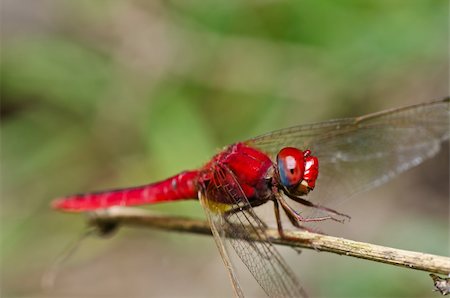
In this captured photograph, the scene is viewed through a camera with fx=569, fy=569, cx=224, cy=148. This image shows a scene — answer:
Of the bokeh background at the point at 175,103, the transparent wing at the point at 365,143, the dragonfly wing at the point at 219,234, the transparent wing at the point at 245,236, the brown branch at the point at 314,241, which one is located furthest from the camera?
the bokeh background at the point at 175,103

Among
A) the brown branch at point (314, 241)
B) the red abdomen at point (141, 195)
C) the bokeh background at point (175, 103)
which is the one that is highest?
the bokeh background at point (175, 103)

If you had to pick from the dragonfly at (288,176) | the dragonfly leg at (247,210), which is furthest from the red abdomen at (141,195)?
the dragonfly leg at (247,210)

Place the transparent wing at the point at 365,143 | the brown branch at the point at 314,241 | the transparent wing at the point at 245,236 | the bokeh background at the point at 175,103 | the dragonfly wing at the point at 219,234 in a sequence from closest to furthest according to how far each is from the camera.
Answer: the brown branch at the point at 314,241 → the dragonfly wing at the point at 219,234 → the transparent wing at the point at 245,236 → the transparent wing at the point at 365,143 → the bokeh background at the point at 175,103

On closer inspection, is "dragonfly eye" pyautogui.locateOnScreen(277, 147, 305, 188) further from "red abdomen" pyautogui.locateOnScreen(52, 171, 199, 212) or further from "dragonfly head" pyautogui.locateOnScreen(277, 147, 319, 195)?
"red abdomen" pyautogui.locateOnScreen(52, 171, 199, 212)

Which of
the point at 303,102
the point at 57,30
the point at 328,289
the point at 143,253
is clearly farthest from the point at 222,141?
the point at 57,30

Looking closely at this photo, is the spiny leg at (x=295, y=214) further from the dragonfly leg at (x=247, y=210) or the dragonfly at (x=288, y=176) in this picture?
the dragonfly leg at (x=247, y=210)

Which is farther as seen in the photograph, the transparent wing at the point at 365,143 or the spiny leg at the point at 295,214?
the transparent wing at the point at 365,143

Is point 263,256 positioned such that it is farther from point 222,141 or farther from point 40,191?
point 40,191

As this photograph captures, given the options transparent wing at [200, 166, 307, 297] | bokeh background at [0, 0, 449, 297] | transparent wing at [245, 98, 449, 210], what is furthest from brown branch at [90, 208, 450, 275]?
bokeh background at [0, 0, 449, 297]
